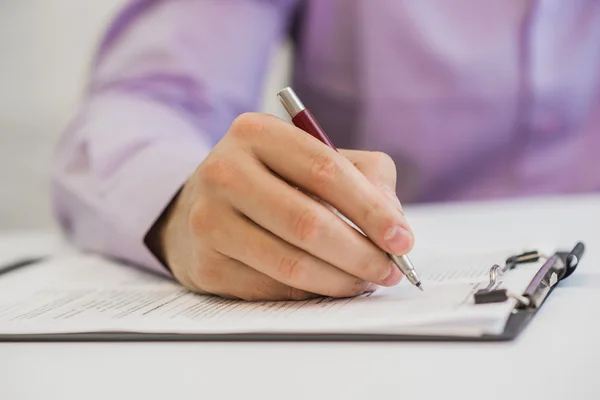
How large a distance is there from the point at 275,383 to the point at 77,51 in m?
1.34

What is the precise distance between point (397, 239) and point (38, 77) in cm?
130

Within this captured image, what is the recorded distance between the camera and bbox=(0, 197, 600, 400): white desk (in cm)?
29

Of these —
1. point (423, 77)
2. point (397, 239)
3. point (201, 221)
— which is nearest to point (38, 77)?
point (423, 77)

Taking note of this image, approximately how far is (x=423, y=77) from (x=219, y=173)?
22.7 inches

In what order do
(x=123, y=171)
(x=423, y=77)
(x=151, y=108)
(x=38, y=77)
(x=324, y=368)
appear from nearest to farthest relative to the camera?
(x=324, y=368)
(x=123, y=171)
(x=151, y=108)
(x=423, y=77)
(x=38, y=77)

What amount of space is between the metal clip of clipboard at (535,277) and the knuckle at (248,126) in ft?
0.54

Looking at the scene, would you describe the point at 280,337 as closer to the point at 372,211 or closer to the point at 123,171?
the point at 372,211

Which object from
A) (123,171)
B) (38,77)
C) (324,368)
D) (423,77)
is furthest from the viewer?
(38,77)

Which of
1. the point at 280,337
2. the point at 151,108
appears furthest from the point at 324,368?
the point at 151,108

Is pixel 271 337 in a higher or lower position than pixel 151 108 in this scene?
lower

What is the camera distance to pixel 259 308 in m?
0.43

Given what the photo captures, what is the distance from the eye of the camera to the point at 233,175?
0.43 metres

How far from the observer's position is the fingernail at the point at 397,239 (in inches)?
15.5

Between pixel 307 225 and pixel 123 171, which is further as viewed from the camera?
pixel 123 171
